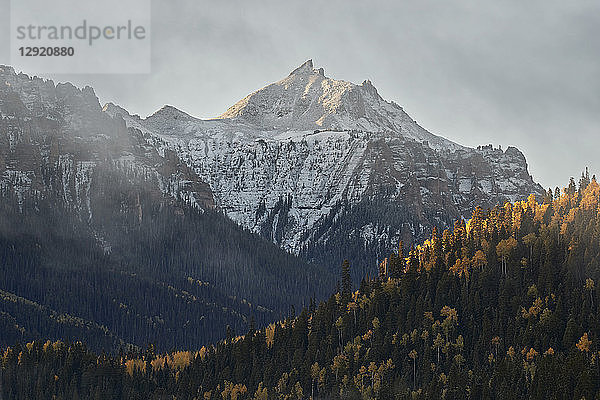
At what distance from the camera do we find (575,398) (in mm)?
198000

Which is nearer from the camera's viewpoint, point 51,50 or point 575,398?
point 51,50

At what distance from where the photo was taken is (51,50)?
168 m

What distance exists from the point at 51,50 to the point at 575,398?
376ft

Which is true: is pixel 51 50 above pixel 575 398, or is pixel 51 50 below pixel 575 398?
above
